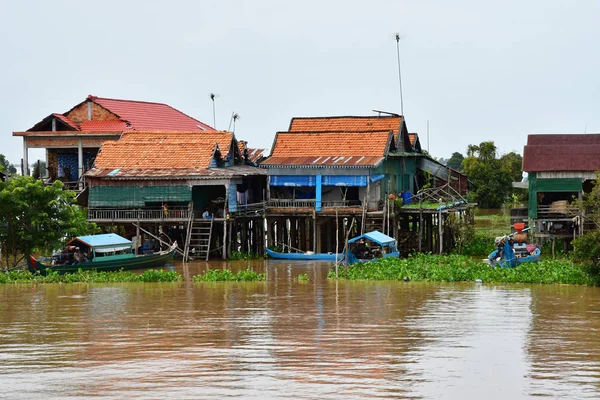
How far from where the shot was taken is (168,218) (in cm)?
3878

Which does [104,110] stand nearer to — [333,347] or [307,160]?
[307,160]

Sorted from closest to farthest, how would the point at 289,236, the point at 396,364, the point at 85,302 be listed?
the point at 396,364, the point at 85,302, the point at 289,236

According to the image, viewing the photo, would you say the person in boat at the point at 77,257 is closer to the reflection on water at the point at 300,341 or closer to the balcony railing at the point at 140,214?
the reflection on water at the point at 300,341

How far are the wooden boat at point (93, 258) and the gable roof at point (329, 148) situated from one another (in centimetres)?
715

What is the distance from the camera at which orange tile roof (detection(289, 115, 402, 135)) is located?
43344 millimetres

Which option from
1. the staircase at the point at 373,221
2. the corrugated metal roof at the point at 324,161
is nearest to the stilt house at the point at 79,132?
the corrugated metal roof at the point at 324,161

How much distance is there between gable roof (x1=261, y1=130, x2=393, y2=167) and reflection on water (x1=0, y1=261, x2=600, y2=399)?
952 cm

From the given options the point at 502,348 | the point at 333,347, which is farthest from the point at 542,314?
the point at 333,347

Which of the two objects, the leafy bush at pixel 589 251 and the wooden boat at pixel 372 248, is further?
the wooden boat at pixel 372 248

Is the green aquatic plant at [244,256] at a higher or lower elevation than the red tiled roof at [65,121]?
lower

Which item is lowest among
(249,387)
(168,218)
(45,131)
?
(249,387)

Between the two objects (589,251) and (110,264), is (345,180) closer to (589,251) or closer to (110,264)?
(110,264)

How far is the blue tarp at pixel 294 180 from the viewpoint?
39906 millimetres

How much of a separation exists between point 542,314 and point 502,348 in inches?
185
